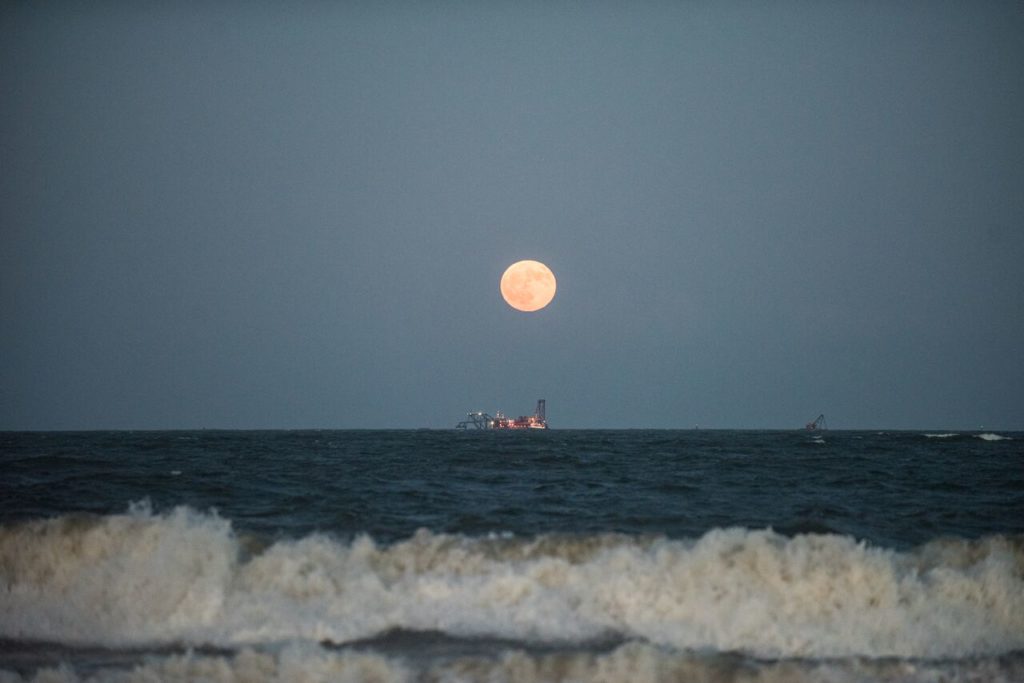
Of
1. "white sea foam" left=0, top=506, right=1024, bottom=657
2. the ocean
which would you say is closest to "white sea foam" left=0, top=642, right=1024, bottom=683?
the ocean

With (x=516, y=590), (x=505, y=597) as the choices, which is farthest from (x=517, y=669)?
(x=516, y=590)

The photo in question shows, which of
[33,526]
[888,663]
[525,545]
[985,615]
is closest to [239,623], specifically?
[525,545]

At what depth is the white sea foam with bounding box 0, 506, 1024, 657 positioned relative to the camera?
37.5ft

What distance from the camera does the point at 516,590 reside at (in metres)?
12.7

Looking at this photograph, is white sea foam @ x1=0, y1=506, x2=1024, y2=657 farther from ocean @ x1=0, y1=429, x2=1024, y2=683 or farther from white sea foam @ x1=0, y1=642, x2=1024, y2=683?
white sea foam @ x1=0, y1=642, x2=1024, y2=683

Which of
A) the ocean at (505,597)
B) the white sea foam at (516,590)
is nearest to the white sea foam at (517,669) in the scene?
the ocean at (505,597)

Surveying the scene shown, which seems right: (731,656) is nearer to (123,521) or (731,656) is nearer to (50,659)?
(50,659)

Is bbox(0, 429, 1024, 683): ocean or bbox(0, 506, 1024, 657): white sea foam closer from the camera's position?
bbox(0, 429, 1024, 683): ocean

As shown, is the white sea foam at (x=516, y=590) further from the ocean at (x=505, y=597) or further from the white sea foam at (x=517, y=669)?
the white sea foam at (x=517, y=669)

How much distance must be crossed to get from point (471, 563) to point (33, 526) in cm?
844

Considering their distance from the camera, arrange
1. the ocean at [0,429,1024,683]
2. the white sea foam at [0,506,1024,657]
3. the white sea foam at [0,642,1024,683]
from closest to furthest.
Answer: the white sea foam at [0,642,1024,683] → the ocean at [0,429,1024,683] → the white sea foam at [0,506,1024,657]

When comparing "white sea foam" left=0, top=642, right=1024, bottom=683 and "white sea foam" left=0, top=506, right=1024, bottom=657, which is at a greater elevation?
"white sea foam" left=0, top=506, right=1024, bottom=657

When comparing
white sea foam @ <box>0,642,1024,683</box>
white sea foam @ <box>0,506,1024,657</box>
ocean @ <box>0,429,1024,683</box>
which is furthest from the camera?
white sea foam @ <box>0,506,1024,657</box>

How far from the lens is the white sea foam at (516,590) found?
11.4 meters
